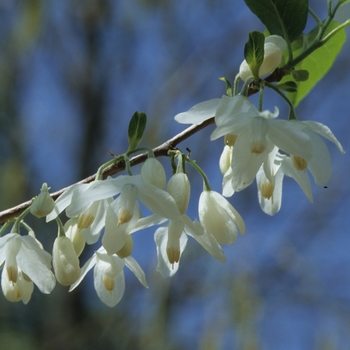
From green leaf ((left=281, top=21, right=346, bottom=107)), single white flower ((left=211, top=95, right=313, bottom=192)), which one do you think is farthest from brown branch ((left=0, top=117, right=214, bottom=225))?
green leaf ((left=281, top=21, right=346, bottom=107))

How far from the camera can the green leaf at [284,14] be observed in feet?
4.05

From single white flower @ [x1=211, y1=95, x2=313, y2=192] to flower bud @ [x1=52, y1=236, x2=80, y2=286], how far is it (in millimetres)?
380

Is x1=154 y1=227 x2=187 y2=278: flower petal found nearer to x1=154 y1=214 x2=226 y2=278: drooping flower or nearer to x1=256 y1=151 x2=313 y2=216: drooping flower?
x1=154 y1=214 x2=226 y2=278: drooping flower

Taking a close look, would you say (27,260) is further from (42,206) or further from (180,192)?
(180,192)

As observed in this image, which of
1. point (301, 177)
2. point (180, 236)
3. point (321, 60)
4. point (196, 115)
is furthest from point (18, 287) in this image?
point (321, 60)

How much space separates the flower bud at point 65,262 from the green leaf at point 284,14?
0.68m

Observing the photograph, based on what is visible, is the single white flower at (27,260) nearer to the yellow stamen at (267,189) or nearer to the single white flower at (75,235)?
the single white flower at (75,235)

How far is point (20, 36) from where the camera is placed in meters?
6.41

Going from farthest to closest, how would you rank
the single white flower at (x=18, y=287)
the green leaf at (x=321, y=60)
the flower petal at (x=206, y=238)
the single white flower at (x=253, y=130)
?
1. the green leaf at (x=321, y=60)
2. the single white flower at (x=18, y=287)
3. the flower petal at (x=206, y=238)
4. the single white flower at (x=253, y=130)

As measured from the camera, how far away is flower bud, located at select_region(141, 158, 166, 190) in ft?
3.61

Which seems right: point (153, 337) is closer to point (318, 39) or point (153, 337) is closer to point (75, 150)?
point (75, 150)

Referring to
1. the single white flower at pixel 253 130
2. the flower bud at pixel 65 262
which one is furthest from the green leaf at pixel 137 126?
the flower bud at pixel 65 262

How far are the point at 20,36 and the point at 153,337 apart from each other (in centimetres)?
380

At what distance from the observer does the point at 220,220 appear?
3.85 ft
